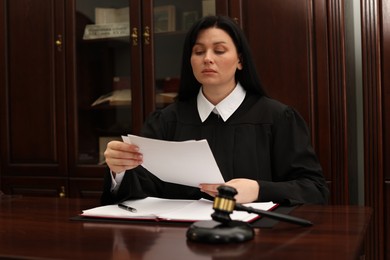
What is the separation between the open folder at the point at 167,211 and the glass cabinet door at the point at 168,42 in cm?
129

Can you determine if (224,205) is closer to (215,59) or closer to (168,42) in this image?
(215,59)

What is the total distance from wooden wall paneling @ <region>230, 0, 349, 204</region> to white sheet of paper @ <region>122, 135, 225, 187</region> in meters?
1.18

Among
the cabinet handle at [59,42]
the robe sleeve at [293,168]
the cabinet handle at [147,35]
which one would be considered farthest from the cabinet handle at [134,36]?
the robe sleeve at [293,168]

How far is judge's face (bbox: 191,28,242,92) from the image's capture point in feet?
5.90

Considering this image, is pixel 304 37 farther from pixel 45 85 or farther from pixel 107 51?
pixel 45 85

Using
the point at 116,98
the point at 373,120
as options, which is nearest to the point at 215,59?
the point at 373,120

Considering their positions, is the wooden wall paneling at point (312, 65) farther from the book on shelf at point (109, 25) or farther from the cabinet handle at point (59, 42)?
the cabinet handle at point (59, 42)

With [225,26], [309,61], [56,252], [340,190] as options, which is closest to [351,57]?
[309,61]

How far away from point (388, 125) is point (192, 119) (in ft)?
3.09

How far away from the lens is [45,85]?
2.89m

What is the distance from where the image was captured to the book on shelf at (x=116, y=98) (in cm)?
274

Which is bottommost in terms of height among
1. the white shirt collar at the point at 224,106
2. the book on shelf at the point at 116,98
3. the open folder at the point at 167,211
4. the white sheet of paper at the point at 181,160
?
the open folder at the point at 167,211

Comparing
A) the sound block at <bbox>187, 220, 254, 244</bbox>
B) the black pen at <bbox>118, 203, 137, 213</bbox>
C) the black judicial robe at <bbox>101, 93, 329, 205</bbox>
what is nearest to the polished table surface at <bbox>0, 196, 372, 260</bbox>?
the sound block at <bbox>187, 220, 254, 244</bbox>

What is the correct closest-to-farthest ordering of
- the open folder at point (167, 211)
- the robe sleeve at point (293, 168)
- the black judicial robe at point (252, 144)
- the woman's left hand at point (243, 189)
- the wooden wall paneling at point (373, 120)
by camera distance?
the open folder at point (167, 211)
the woman's left hand at point (243, 189)
the robe sleeve at point (293, 168)
the black judicial robe at point (252, 144)
the wooden wall paneling at point (373, 120)
